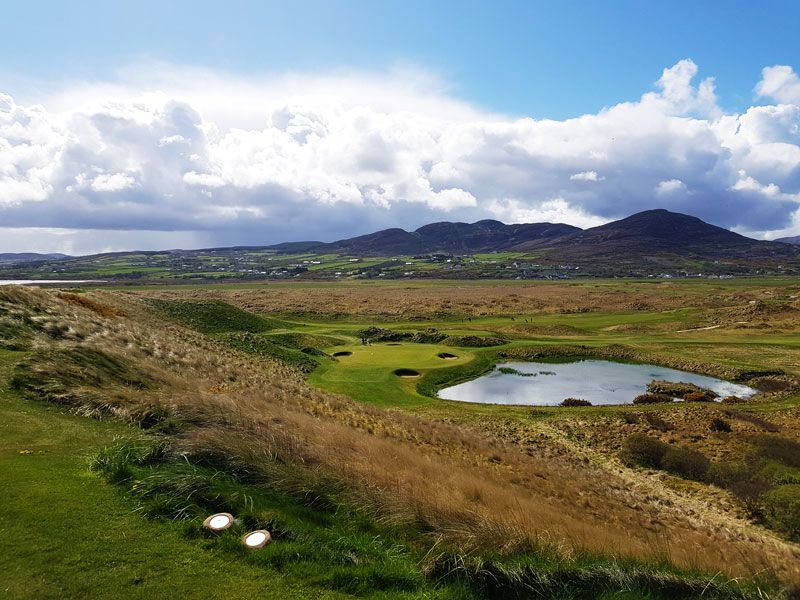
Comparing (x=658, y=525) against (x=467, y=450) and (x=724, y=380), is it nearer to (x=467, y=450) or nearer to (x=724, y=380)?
(x=467, y=450)

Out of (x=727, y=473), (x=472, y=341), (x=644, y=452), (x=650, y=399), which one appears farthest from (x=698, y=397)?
(x=472, y=341)

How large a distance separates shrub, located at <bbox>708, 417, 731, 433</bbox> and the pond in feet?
27.3

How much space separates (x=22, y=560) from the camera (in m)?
6.48

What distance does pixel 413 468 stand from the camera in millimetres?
12617

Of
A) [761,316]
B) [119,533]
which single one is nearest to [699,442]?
[119,533]

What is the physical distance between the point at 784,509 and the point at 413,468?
13588mm

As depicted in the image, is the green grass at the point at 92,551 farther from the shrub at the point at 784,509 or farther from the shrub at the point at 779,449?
the shrub at the point at 779,449

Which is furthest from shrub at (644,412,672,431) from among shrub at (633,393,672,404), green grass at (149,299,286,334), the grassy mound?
green grass at (149,299,286,334)

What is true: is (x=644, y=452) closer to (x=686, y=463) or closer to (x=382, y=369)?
(x=686, y=463)

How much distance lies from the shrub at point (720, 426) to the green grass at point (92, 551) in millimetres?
26522

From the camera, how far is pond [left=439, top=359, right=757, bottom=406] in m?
36.3

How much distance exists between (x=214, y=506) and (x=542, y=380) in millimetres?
36887

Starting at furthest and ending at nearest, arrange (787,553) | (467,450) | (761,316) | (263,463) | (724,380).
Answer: (761,316)
(724,380)
(467,450)
(787,553)
(263,463)

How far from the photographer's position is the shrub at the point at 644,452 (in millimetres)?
22453
